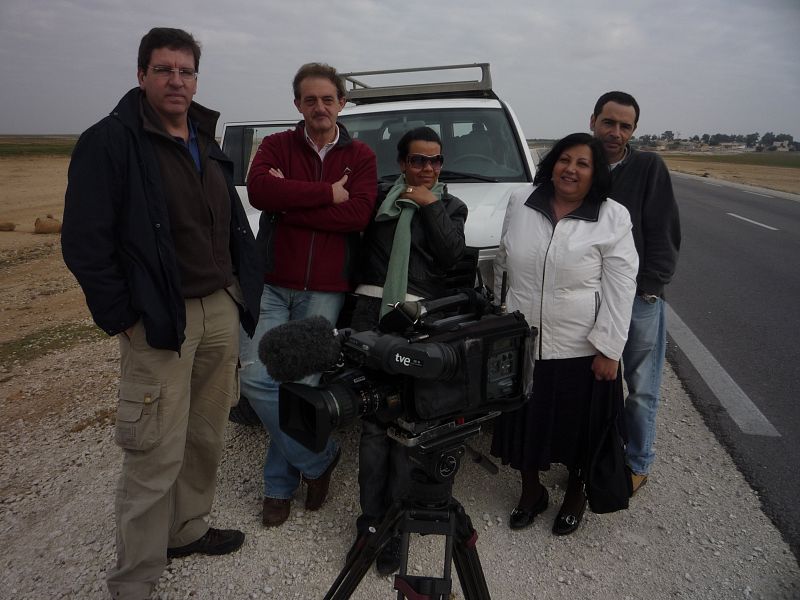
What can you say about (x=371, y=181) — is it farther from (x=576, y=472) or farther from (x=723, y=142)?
(x=723, y=142)

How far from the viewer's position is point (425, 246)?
2.67 meters

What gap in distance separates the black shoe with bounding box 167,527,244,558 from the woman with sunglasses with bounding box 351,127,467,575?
0.59 m

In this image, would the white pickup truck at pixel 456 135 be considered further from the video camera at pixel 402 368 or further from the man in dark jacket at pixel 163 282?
the video camera at pixel 402 368

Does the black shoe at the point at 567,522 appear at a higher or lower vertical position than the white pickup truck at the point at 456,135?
lower

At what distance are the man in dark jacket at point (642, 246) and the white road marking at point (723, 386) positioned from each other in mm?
1242

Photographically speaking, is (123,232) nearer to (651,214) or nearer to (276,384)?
(276,384)

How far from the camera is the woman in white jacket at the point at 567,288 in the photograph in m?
2.54

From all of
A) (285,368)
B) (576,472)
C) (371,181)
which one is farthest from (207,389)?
(576,472)

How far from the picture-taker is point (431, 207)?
257 cm

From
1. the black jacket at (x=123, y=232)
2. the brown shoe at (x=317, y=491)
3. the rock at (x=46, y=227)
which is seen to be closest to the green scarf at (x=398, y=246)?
the black jacket at (x=123, y=232)

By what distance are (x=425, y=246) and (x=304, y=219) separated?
1.89ft

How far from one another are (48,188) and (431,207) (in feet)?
80.2

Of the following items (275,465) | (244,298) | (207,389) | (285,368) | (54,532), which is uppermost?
(285,368)

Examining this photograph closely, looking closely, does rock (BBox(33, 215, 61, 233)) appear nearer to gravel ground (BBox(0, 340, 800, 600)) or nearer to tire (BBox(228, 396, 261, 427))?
gravel ground (BBox(0, 340, 800, 600))
